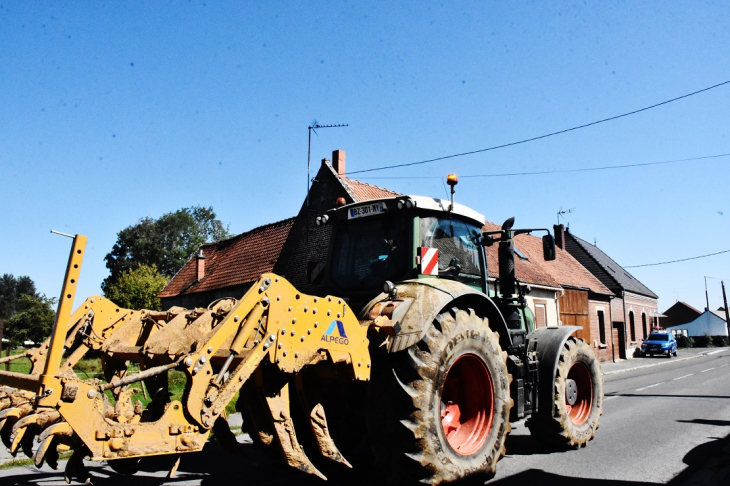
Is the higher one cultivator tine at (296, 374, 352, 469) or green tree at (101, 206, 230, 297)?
green tree at (101, 206, 230, 297)

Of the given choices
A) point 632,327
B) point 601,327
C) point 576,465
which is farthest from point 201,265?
point 632,327

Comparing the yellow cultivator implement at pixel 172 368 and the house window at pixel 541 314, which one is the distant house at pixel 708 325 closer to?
the house window at pixel 541 314

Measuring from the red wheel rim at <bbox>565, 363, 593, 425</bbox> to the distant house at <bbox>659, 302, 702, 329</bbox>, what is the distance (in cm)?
8412

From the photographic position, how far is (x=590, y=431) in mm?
6777

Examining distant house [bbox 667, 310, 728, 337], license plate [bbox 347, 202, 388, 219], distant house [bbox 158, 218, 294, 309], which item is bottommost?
license plate [bbox 347, 202, 388, 219]

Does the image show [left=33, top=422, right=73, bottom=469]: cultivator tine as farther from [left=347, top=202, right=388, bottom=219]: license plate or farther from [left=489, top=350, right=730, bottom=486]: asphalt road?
[left=489, top=350, right=730, bottom=486]: asphalt road

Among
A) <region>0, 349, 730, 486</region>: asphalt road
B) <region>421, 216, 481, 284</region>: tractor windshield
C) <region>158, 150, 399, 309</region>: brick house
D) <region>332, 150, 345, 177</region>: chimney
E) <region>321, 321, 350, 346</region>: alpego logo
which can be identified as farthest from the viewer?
<region>332, 150, 345, 177</region>: chimney

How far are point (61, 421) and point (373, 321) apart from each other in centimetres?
219

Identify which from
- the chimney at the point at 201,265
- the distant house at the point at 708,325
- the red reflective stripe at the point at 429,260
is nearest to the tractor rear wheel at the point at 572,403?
the red reflective stripe at the point at 429,260

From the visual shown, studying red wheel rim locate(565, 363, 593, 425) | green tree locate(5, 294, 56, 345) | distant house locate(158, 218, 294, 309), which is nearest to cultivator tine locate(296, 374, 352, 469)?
red wheel rim locate(565, 363, 593, 425)

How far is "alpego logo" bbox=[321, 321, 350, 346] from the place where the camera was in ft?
13.5

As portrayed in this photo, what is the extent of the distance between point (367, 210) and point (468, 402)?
2.10m

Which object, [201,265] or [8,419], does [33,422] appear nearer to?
[8,419]

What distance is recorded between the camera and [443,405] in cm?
507
